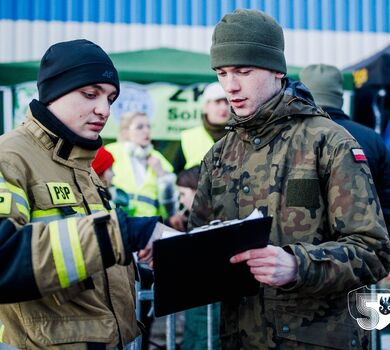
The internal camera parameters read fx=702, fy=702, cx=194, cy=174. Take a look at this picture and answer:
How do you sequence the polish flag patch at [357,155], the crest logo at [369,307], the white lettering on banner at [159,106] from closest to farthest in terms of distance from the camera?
the polish flag patch at [357,155], the crest logo at [369,307], the white lettering on banner at [159,106]

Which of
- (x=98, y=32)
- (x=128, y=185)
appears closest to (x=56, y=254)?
(x=128, y=185)

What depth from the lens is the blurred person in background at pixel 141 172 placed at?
580cm

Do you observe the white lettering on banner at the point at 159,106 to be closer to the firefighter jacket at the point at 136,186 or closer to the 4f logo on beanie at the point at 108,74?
the firefighter jacket at the point at 136,186

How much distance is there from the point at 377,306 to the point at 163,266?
1127 mm

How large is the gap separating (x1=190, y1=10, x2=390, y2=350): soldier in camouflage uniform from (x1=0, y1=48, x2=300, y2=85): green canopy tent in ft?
12.0

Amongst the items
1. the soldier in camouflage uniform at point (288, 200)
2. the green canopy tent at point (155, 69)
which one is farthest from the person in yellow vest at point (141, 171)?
the soldier in camouflage uniform at point (288, 200)

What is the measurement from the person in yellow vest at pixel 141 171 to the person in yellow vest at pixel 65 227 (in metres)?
3.10

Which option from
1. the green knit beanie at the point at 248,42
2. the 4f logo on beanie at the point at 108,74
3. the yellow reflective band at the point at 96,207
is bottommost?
the yellow reflective band at the point at 96,207

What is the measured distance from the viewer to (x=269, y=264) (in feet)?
7.55

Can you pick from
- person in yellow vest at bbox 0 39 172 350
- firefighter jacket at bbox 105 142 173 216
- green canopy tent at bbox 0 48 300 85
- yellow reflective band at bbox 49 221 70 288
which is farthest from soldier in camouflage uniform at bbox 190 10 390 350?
green canopy tent at bbox 0 48 300 85

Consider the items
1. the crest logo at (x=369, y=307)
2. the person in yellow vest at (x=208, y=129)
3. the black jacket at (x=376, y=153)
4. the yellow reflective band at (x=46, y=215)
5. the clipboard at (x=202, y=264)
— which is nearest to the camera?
the clipboard at (x=202, y=264)

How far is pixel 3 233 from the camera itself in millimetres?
2008

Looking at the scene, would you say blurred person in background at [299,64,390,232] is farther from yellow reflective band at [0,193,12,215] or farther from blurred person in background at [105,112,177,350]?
yellow reflective band at [0,193,12,215]

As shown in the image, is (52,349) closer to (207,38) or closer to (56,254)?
(56,254)
